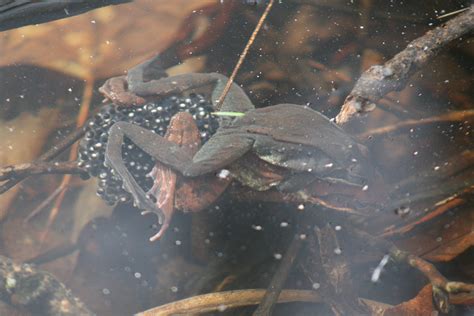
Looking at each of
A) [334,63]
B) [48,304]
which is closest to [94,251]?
[48,304]

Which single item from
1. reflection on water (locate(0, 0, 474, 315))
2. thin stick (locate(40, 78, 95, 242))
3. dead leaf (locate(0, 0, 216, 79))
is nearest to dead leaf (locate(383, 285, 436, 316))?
reflection on water (locate(0, 0, 474, 315))

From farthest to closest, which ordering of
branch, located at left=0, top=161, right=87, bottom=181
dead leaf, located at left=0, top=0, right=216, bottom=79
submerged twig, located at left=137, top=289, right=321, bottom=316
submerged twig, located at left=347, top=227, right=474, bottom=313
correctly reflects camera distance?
dead leaf, located at left=0, top=0, right=216, bottom=79 → branch, located at left=0, top=161, right=87, bottom=181 → submerged twig, located at left=137, top=289, right=321, bottom=316 → submerged twig, located at left=347, top=227, right=474, bottom=313

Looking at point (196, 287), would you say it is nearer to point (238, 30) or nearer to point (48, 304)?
point (48, 304)

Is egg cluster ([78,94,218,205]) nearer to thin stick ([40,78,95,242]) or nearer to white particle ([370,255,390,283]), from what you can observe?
thin stick ([40,78,95,242])

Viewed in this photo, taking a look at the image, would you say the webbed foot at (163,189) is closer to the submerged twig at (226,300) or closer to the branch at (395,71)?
the submerged twig at (226,300)

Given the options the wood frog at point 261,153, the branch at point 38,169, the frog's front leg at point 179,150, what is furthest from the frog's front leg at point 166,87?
the branch at point 38,169

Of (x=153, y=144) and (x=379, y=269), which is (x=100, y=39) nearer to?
(x=153, y=144)
